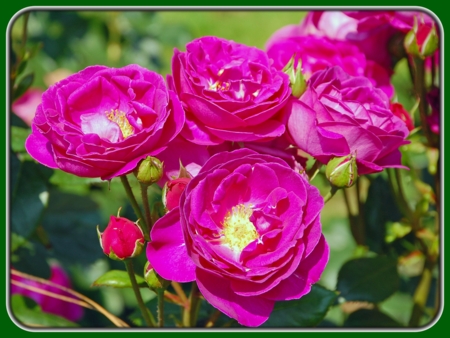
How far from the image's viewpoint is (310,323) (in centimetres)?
102

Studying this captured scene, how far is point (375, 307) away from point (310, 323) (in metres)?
0.30

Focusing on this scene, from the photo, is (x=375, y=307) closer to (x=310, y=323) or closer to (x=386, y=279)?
(x=386, y=279)

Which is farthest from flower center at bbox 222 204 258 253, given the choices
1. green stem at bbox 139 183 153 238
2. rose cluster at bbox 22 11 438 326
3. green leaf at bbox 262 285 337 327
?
green leaf at bbox 262 285 337 327

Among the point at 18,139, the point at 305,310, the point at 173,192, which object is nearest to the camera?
the point at 173,192

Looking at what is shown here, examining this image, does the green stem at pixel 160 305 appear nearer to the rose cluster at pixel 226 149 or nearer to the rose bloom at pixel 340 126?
the rose cluster at pixel 226 149

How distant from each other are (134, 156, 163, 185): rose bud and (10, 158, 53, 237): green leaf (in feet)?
1.39

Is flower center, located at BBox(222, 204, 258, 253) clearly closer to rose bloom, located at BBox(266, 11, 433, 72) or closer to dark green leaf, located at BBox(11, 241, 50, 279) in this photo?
rose bloom, located at BBox(266, 11, 433, 72)

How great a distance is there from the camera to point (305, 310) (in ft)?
3.40

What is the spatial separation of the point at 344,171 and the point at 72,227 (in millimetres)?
824

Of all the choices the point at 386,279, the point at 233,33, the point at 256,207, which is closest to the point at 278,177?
the point at 256,207

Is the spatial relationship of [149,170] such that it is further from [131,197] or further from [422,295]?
[422,295]

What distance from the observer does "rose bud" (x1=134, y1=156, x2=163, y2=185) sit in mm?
801

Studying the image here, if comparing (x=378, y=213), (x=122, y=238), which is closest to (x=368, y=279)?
(x=378, y=213)

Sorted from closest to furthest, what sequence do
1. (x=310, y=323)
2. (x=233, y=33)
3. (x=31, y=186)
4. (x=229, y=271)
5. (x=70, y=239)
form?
(x=229, y=271) < (x=310, y=323) < (x=31, y=186) < (x=70, y=239) < (x=233, y=33)
